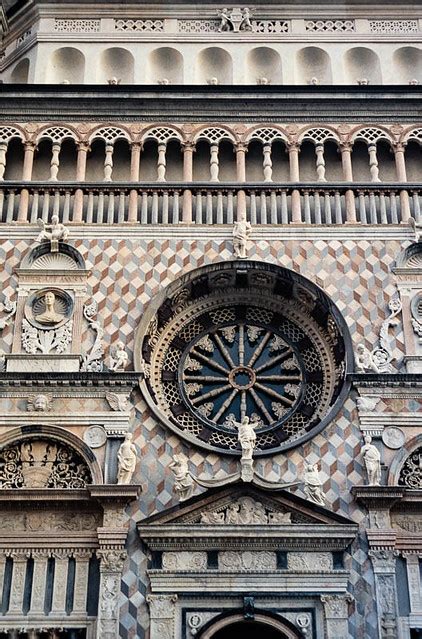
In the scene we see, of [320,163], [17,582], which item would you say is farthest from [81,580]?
[320,163]

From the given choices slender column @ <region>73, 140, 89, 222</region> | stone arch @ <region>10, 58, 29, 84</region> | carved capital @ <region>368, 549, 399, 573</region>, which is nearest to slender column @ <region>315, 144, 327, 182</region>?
slender column @ <region>73, 140, 89, 222</region>

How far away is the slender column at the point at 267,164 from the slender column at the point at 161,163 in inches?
74.7

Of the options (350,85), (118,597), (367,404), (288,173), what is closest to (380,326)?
(367,404)

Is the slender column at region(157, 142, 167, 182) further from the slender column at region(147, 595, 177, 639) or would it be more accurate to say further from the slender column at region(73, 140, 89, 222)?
the slender column at region(147, 595, 177, 639)

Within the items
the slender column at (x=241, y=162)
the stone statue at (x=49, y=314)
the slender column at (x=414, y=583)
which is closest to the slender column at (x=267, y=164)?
the slender column at (x=241, y=162)

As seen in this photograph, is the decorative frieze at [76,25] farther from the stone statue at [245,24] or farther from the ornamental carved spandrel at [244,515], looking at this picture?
the ornamental carved spandrel at [244,515]

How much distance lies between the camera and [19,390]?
58.6 feet

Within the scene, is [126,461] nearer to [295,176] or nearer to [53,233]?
[53,233]

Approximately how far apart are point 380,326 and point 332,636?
18.1 ft

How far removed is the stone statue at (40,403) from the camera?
17.6m

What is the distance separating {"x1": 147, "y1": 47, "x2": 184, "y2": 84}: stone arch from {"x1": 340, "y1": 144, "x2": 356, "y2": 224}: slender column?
4098 mm

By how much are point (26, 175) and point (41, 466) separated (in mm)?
5785

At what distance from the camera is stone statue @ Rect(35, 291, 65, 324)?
728 inches

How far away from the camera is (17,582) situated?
16.5m
